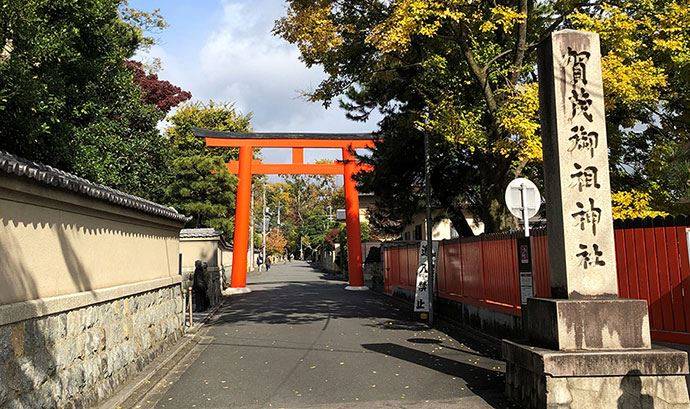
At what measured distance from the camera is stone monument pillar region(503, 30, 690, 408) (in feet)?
19.9

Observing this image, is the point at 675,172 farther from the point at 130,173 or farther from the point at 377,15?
the point at 130,173

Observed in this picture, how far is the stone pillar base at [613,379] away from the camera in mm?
6008

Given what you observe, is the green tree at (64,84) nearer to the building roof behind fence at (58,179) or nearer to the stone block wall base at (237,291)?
the building roof behind fence at (58,179)

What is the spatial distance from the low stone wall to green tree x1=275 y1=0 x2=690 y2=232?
6649 millimetres

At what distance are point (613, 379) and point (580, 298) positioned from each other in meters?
0.96

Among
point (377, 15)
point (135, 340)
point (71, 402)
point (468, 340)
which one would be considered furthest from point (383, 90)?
point (71, 402)

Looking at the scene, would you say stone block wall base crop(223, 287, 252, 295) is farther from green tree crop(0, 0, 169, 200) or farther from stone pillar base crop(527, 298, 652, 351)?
stone pillar base crop(527, 298, 652, 351)

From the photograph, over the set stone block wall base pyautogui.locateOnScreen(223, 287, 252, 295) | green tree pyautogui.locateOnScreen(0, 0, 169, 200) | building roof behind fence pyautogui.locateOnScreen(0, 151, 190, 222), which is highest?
green tree pyautogui.locateOnScreen(0, 0, 169, 200)

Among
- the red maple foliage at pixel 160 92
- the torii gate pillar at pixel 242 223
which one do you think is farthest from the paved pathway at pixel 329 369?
the red maple foliage at pixel 160 92

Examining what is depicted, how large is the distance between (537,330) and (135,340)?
6302 mm

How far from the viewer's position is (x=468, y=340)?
1195 cm

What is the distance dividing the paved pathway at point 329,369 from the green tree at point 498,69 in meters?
4.12

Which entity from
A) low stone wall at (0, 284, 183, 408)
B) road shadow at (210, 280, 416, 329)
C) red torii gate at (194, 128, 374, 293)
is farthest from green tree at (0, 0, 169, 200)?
red torii gate at (194, 128, 374, 293)

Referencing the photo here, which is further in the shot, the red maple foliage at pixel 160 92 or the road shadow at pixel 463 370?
the red maple foliage at pixel 160 92
